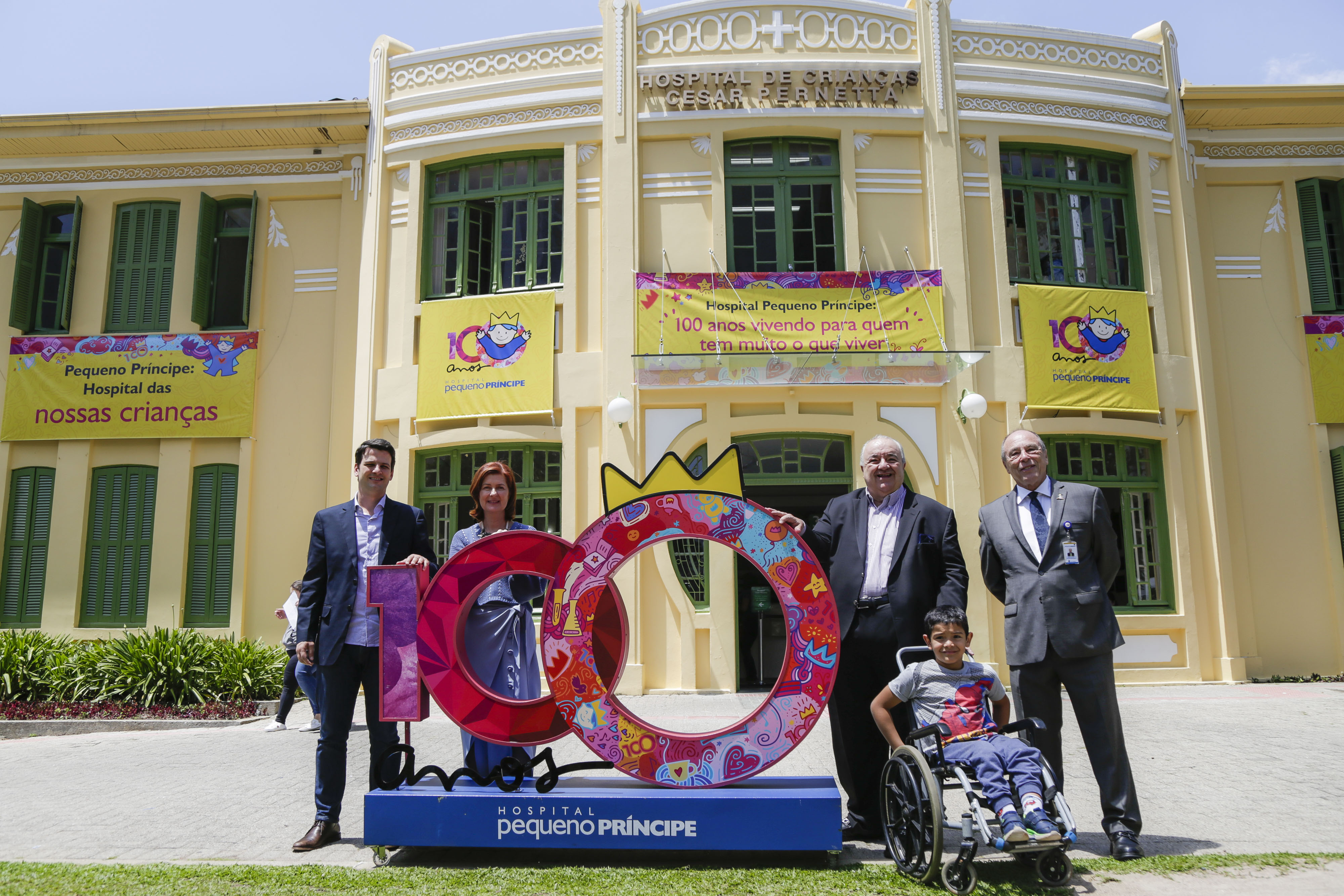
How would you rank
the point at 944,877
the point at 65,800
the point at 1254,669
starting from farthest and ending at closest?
the point at 1254,669, the point at 65,800, the point at 944,877

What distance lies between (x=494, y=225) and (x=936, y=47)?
6.28m

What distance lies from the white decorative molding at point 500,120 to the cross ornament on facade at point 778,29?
7.82ft

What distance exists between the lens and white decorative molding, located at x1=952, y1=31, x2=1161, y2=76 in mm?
12250

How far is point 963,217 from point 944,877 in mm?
9711

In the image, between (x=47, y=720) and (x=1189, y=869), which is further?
(x=47, y=720)

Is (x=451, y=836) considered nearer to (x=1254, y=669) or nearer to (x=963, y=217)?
(x=963, y=217)

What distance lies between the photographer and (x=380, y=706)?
457 cm

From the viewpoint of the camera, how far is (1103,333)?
11812 millimetres

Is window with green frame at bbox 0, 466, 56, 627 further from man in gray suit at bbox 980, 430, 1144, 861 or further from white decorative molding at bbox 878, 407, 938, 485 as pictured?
man in gray suit at bbox 980, 430, 1144, 861

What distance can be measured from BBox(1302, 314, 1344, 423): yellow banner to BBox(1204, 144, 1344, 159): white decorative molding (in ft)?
7.73

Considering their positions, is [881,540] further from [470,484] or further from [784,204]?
[784,204]

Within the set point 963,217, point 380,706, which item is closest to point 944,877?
point 380,706

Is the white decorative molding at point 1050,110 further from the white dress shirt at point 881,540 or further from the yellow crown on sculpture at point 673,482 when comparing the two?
the yellow crown on sculpture at point 673,482

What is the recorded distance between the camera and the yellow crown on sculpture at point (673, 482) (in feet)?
15.0
